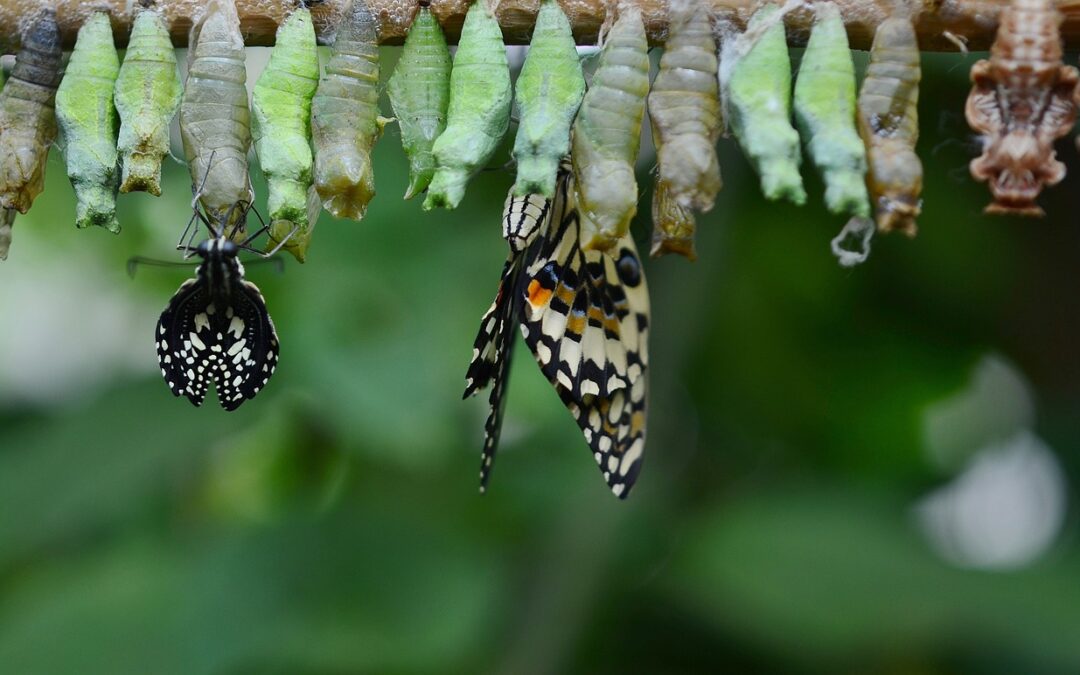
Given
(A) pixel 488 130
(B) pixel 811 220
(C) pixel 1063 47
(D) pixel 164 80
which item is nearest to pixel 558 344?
(A) pixel 488 130

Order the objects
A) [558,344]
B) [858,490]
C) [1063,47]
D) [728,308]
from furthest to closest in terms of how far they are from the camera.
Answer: [728,308], [858,490], [558,344], [1063,47]

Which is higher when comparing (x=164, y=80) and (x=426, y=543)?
(x=164, y=80)

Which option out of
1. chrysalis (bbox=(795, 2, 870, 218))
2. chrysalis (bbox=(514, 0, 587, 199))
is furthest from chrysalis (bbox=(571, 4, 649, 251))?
chrysalis (bbox=(795, 2, 870, 218))

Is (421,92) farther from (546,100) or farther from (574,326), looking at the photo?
(574,326)

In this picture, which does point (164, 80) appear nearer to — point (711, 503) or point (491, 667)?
point (491, 667)

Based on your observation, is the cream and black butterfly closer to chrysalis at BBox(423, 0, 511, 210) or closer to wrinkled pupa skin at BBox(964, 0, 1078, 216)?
chrysalis at BBox(423, 0, 511, 210)

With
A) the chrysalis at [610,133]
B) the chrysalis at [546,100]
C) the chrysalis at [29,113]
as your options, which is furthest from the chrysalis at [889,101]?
the chrysalis at [29,113]

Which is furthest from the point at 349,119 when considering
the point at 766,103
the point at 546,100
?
the point at 766,103
